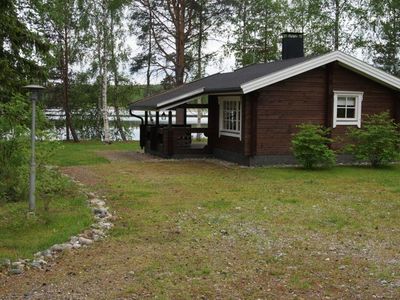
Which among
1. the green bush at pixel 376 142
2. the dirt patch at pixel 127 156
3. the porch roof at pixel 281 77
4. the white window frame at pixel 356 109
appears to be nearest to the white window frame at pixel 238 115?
the porch roof at pixel 281 77

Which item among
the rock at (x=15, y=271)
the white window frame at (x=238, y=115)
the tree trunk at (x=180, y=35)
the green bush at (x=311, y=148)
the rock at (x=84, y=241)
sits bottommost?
the rock at (x=15, y=271)

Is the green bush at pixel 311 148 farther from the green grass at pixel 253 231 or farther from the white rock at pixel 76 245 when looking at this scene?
the white rock at pixel 76 245

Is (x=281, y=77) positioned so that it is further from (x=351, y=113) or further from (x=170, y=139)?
(x=170, y=139)

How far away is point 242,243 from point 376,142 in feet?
29.9

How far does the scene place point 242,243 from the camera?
21.4 feet

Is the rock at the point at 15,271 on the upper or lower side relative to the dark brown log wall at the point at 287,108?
lower

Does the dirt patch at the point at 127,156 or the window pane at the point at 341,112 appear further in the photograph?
the dirt patch at the point at 127,156

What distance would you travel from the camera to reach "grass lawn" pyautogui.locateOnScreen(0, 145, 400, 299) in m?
4.98

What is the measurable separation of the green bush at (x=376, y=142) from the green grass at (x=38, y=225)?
29.0 ft

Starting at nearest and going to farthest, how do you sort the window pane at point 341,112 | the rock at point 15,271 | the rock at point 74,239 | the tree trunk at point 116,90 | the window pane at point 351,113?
1. the rock at point 15,271
2. the rock at point 74,239
3. the window pane at point 341,112
4. the window pane at point 351,113
5. the tree trunk at point 116,90

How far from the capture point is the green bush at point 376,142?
1435cm

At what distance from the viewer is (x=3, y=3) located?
40.9 ft

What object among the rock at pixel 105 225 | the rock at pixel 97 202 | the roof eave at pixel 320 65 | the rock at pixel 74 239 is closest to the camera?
the rock at pixel 74 239

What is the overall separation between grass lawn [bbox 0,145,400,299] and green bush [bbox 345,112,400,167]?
2644mm
